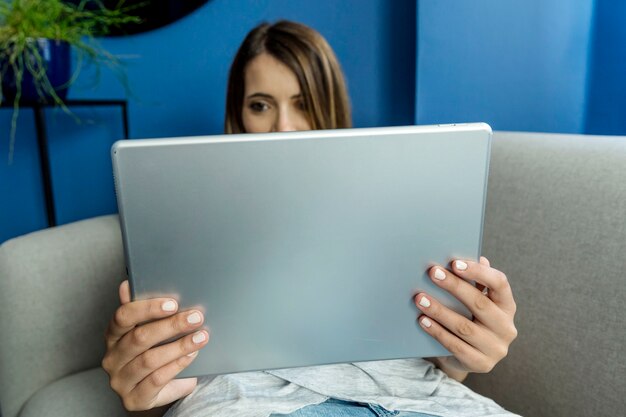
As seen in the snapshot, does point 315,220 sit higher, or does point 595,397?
point 315,220

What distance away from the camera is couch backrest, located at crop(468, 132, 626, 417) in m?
0.71

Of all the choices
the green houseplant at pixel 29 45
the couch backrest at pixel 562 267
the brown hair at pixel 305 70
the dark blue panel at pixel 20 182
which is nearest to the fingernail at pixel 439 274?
the couch backrest at pixel 562 267

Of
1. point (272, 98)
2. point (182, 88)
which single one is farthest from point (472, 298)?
point (182, 88)

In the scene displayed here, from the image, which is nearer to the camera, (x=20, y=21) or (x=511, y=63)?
(x=20, y=21)

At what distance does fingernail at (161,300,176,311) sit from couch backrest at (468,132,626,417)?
58 cm

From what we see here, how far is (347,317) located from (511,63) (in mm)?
1270

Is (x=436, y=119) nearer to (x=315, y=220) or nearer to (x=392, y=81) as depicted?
(x=392, y=81)

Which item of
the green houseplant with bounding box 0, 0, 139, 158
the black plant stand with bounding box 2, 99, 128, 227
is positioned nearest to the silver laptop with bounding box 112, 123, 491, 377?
the green houseplant with bounding box 0, 0, 139, 158

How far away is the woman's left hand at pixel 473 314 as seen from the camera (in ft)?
1.64

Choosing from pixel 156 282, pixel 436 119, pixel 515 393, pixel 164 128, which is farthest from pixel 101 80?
pixel 515 393

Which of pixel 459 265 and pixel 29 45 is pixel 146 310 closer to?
pixel 459 265

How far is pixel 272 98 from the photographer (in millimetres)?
978

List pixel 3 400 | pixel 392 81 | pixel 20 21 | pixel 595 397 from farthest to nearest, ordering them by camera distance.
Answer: pixel 392 81 → pixel 20 21 → pixel 3 400 → pixel 595 397

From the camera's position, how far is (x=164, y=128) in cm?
155
